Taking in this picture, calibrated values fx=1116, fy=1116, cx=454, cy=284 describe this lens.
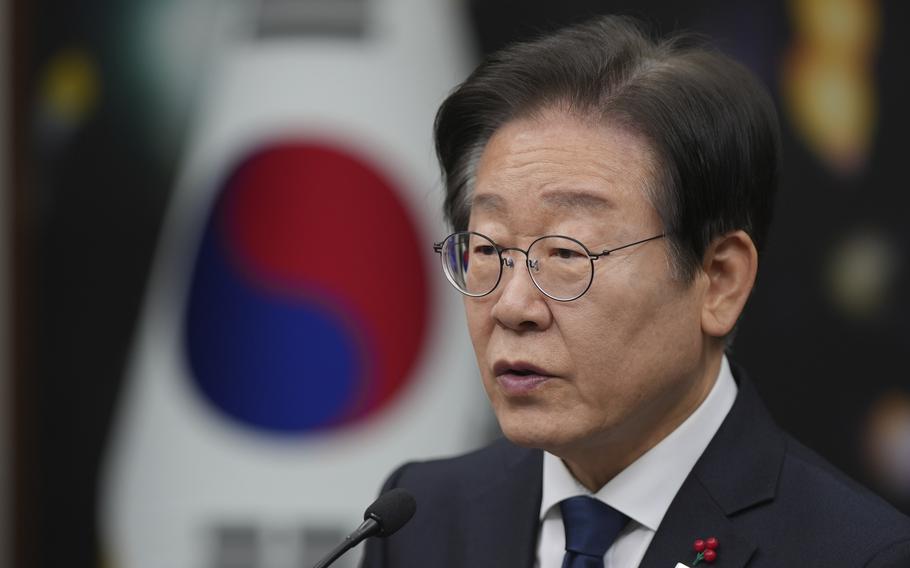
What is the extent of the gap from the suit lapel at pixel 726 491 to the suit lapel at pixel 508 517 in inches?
9.6

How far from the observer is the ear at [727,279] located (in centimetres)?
171

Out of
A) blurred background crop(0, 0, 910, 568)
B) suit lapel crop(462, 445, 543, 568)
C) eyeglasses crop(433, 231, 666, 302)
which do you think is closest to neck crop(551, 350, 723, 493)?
suit lapel crop(462, 445, 543, 568)

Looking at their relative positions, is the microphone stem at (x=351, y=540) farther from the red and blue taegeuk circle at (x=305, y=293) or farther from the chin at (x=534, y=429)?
the red and blue taegeuk circle at (x=305, y=293)

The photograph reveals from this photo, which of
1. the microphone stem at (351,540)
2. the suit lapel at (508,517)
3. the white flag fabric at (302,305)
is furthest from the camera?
the white flag fabric at (302,305)

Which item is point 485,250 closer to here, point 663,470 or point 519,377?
point 519,377

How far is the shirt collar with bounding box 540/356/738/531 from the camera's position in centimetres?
171

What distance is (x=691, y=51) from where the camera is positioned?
179 centimetres

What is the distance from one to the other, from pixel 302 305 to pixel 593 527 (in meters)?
1.86

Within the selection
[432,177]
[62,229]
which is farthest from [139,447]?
[432,177]

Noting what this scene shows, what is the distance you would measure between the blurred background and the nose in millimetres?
1686

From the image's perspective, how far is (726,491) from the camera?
66.1 inches

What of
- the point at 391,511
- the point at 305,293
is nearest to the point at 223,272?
the point at 305,293

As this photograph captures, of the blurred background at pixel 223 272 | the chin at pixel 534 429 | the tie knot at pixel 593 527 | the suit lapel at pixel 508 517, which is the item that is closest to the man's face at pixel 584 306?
the chin at pixel 534 429

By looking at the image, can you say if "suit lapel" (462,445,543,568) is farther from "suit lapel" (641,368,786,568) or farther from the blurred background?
the blurred background
